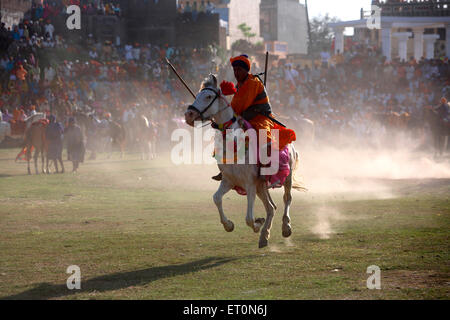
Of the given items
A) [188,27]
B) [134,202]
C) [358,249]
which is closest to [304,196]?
[134,202]

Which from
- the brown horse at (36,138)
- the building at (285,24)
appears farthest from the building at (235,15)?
the brown horse at (36,138)

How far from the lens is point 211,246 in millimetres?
11188

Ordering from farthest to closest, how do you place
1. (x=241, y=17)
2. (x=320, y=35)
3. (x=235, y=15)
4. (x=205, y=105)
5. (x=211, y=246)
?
1. (x=320, y=35)
2. (x=241, y=17)
3. (x=235, y=15)
4. (x=211, y=246)
5. (x=205, y=105)

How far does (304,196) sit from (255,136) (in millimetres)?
8906

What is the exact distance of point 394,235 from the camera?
11805 mm

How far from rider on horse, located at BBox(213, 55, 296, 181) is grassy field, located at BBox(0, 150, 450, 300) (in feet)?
6.35

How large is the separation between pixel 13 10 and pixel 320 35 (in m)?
65.2

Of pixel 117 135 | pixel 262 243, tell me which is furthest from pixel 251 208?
pixel 117 135

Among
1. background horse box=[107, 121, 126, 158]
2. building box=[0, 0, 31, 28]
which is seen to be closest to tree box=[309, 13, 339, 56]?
building box=[0, 0, 31, 28]

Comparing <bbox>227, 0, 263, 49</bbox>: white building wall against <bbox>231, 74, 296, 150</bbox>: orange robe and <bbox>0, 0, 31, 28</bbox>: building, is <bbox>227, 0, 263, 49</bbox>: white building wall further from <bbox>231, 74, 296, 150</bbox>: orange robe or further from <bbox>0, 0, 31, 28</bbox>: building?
<bbox>231, 74, 296, 150</bbox>: orange robe

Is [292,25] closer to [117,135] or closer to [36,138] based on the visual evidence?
[117,135]

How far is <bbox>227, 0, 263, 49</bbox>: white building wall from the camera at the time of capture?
62688 millimetres

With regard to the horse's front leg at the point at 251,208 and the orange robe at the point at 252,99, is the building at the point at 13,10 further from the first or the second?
the horse's front leg at the point at 251,208
